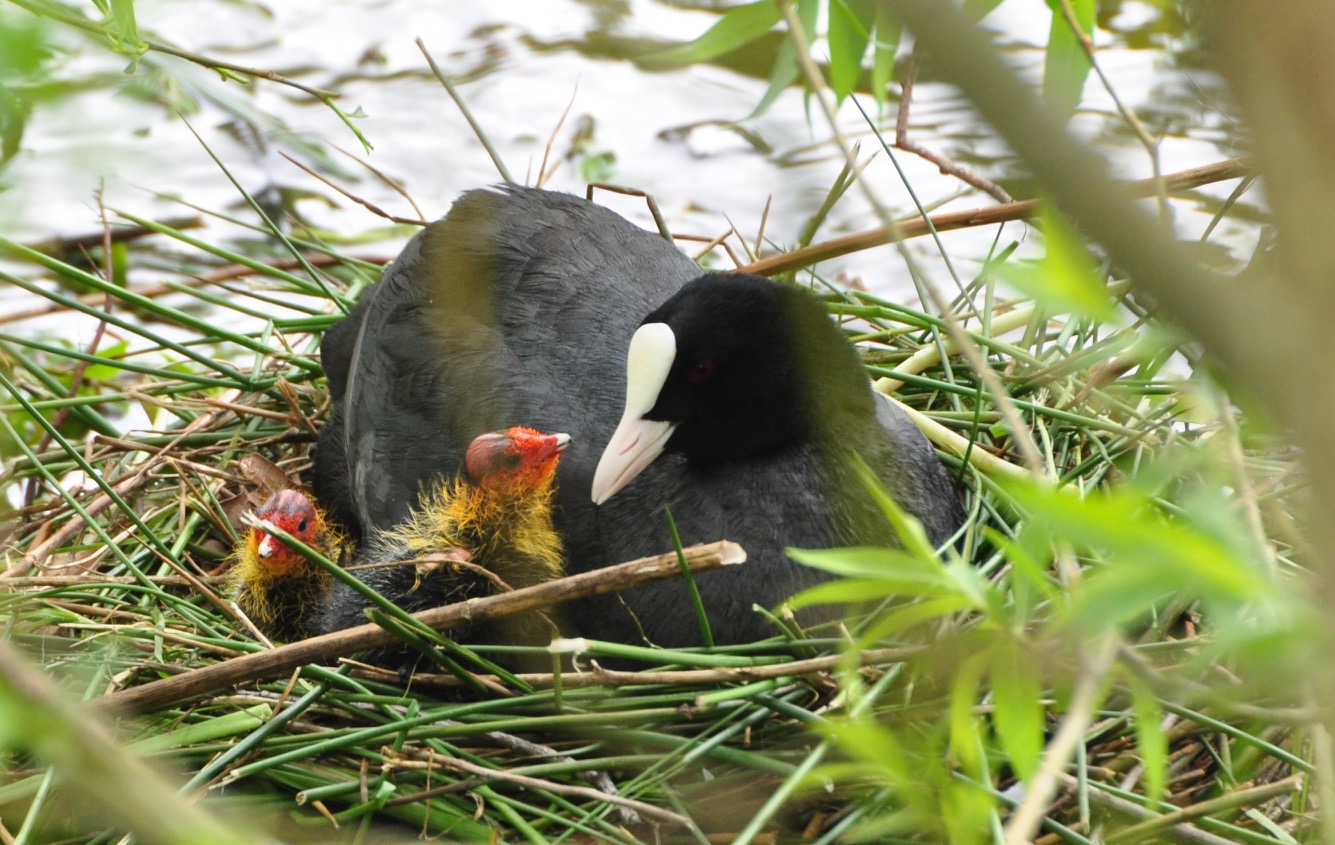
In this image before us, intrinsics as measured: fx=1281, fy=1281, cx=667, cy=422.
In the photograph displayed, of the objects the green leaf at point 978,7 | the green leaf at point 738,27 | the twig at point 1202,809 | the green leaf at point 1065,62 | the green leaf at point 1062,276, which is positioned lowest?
the twig at point 1202,809

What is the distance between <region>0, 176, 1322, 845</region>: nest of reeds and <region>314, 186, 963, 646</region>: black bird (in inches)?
5.6

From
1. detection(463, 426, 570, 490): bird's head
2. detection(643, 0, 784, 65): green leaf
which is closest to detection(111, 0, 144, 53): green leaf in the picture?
detection(643, 0, 784, 65): green leaf

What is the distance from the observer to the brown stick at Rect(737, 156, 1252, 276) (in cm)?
205

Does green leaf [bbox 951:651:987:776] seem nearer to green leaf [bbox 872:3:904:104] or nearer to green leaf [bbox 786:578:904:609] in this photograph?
green leaf [bbox 786:578:904:609]

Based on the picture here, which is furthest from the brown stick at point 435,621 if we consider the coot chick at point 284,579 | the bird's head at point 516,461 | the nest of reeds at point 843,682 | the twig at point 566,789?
the coot chick at point 284,579

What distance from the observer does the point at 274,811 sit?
5.61 feet

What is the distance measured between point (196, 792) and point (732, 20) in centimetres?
116

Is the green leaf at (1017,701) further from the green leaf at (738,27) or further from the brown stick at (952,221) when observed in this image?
the brown stick at (952,221)

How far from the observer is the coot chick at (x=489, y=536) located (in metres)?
2.00

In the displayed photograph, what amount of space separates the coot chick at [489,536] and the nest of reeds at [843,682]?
0.15 metres

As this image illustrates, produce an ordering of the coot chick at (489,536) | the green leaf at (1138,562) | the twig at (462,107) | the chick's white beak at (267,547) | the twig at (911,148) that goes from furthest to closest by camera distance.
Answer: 1. the twig at (462,107)
2. the chick's white beak at (267,547)
3. the coot chick at (489,536)
4. the twig at (911,148)
5. the green leaf at (1138,562)

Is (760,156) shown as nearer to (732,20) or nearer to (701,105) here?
(701,105)

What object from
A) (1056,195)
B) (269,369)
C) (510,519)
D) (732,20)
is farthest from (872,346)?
(1056,195)

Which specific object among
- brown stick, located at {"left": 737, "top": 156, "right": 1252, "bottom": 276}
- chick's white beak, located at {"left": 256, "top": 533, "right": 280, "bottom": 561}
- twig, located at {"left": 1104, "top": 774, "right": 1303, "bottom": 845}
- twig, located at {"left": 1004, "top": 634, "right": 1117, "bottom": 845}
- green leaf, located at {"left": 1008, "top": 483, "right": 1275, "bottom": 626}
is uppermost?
green leaf, located at {"left": 1008, "top": 483, "right": 1275, "bottom": 626}
